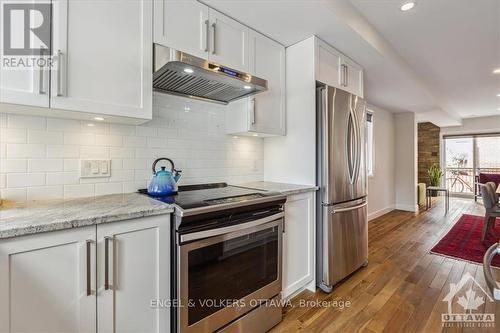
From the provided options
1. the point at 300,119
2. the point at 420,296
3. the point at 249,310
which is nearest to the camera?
the point at 249,310

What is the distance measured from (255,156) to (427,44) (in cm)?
232

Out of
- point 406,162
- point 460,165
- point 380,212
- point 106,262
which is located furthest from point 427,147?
point 106,262

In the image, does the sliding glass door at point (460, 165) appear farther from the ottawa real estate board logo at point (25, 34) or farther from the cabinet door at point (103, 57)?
the ottawa real estate board logo at point (25, 34)

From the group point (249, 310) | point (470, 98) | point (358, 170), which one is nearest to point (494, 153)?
point (470, 98)

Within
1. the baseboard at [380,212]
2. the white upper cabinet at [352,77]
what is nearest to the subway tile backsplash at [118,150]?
the white upper cabinet at [352,77]

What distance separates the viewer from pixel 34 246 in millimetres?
947

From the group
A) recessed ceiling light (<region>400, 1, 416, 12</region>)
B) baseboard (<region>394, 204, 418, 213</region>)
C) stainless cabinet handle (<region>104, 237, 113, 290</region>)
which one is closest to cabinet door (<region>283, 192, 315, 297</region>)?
stainless cabinet handle (<region>104, 237, 113, 290</region>)

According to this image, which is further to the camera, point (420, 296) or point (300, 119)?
point (300, 119)

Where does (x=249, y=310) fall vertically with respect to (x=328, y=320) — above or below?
above

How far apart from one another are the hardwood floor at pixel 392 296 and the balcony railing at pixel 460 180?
5.81 meters

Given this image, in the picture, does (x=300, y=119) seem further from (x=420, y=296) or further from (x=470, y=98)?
(x=470, y=98)

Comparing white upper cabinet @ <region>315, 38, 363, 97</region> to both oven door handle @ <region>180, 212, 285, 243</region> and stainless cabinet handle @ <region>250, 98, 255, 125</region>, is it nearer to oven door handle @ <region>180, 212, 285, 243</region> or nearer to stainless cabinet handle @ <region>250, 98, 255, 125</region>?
stainless cabinet handle @ <region>250, 98, 255, 125</region>

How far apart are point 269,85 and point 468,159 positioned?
8459 mm

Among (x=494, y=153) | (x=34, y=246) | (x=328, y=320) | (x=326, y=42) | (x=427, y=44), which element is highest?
(x=427, y=44)
